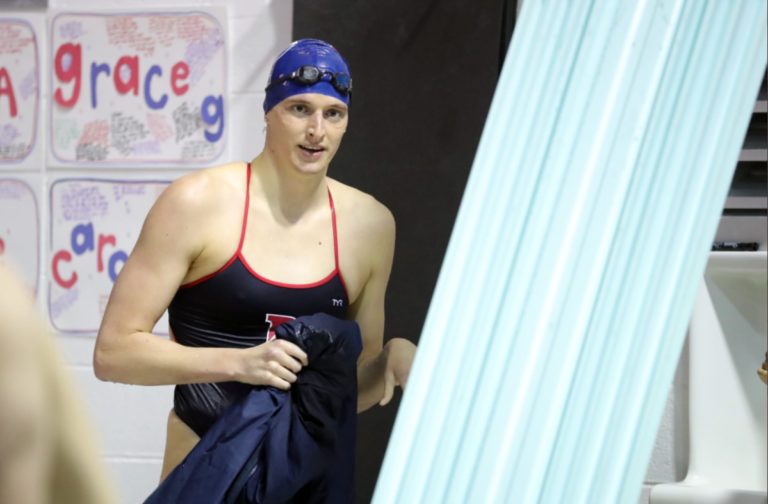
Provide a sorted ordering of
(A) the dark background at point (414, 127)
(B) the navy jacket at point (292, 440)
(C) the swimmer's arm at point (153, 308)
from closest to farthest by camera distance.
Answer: (B) the navy jacket at point (292, 440) → (C) the swimmer's arm at point (153, 308) → (A) the dark background at point (414, 127)

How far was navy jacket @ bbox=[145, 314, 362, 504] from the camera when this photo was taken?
4.42 feet

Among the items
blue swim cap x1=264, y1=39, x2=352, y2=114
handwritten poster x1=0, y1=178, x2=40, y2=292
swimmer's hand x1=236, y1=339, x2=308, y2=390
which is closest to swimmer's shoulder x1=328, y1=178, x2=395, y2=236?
blue swim cap x1=264, y1=39, x2=352, y2=114

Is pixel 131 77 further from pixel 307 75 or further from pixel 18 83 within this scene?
pixel 307 75

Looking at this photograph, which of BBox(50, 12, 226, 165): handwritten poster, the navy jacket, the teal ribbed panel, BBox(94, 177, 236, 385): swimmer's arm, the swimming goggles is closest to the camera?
the teal ribbed panel

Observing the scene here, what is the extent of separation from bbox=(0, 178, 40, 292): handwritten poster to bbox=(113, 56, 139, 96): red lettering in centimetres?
31

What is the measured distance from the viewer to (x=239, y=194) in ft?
5.07

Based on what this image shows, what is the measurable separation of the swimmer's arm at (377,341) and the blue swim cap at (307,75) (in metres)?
0.19

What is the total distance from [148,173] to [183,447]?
1.14 metres

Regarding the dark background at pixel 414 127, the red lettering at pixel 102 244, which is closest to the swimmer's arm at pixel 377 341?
the dark background at pixel 414 127

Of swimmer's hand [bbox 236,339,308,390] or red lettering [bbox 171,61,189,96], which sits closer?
swimmer's hand [bbox 236,339,308,390]

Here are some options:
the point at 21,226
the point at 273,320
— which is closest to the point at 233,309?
the point at 273,320

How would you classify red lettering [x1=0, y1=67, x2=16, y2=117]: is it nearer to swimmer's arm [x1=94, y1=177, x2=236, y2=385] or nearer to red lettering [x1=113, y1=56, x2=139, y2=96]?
red lettering [x1=113, y1=56, x2=139, y2=96]

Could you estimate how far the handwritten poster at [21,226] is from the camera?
260 cm

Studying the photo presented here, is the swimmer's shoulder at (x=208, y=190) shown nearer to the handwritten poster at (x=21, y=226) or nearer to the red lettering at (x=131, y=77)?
the red lettering at (x=131, y=77)
